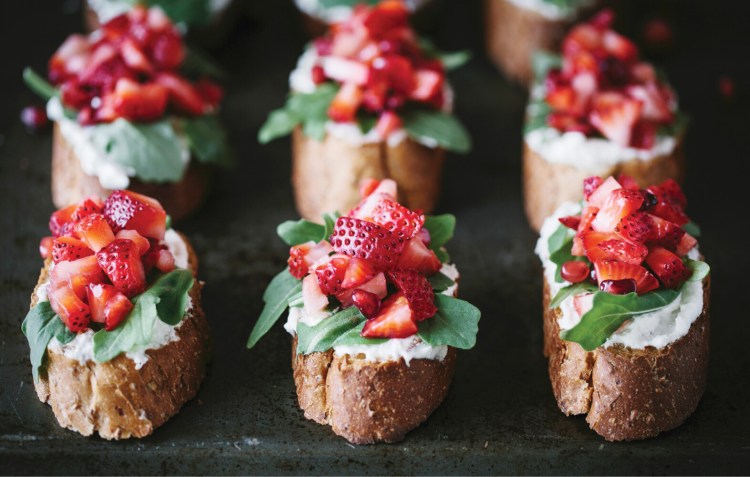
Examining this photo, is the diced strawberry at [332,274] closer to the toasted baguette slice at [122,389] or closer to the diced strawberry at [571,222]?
the toasted baguette slice at [122,389]

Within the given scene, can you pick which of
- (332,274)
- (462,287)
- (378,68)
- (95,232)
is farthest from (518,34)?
(95,232)

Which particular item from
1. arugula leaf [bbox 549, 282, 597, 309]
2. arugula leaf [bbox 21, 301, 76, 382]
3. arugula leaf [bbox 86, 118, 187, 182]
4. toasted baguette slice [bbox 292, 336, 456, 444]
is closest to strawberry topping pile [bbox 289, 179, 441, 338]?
toasted baguette slice [bbox 292, 336, 456, 444]

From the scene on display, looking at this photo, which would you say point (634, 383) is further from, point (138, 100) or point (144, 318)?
point (138, 100)

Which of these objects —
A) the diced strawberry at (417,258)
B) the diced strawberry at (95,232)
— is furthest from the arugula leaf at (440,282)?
the diced strawberry at (95,232)

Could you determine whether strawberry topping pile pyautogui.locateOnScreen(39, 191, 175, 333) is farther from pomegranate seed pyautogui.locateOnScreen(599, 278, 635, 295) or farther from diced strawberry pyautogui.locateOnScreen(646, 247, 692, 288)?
diced strawberry pyautogui.locateOnScreen(646, 247, 692, 288)

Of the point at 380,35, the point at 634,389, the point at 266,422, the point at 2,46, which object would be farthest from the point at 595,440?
the point at 2,46
